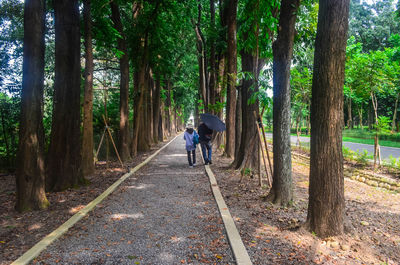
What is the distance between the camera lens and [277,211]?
18.0 ft

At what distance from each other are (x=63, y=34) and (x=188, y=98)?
104 feet

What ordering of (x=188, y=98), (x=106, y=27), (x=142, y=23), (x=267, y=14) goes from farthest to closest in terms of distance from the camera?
1. (x=188, y=98)
2. (x=142, y=23)
3. (x=106, y=27)
4. (x=267, y=14)

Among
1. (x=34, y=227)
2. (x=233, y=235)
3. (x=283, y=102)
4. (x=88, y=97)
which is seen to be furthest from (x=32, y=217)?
(x=283, y=102)

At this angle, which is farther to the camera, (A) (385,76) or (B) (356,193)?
(A) (385,76)

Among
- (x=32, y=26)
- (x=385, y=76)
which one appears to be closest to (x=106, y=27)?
(x=32, y=26)

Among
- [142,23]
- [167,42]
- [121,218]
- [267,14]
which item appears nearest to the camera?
[121,218]

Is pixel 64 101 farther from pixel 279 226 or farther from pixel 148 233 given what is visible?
pixel 279 226

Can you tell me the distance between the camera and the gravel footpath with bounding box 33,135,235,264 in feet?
12.1

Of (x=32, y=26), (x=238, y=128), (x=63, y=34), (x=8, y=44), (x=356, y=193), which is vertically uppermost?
(x=8, y=44)

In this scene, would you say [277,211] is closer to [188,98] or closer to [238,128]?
[238,128]

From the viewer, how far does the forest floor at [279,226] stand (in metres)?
3.69

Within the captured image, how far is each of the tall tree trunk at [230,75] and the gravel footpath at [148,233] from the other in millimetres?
5380

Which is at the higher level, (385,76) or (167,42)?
(167,42)

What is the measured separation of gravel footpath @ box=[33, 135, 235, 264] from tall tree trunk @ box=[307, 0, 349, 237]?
5.11 ft
